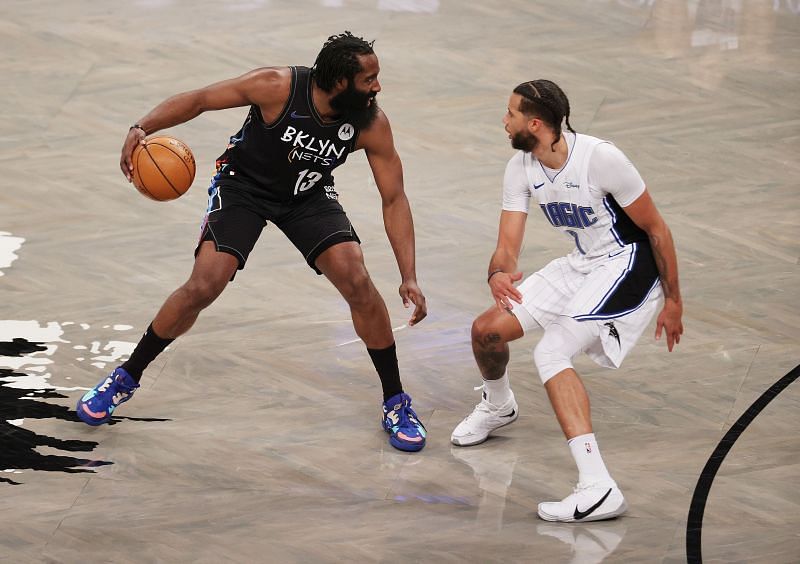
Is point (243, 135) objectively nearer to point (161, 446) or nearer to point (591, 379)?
A: point (161, 446)

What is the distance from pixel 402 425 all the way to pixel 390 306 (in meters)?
1.15

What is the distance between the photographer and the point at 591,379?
568 centimetres

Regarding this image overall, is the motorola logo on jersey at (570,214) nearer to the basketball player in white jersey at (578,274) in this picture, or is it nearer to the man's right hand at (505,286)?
the basketball player in white jersey at (578,274)

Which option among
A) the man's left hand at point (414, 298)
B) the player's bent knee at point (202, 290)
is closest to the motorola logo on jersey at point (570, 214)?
the man's left hand at point (414, 298)

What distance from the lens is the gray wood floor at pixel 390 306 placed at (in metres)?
4.69

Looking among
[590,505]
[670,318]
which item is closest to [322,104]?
[670,318]

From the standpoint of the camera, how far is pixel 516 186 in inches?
195

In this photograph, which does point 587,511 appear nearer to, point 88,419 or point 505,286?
point 505,286

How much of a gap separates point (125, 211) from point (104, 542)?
2.82 meters

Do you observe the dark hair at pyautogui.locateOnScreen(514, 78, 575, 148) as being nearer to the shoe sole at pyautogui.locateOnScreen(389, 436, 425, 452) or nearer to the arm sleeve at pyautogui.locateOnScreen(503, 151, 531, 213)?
the arm sleeve at pyautogui.locateOnScreen(503, 151, 531, 213)

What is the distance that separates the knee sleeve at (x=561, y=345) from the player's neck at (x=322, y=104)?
3.86 ft

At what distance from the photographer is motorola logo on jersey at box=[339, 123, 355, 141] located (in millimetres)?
5059

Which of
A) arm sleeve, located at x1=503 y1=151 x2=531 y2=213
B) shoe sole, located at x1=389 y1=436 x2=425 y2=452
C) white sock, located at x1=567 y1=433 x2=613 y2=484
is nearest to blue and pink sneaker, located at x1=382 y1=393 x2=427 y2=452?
shoe sole, located at x1=389 y1=436 x2=425 y2=452

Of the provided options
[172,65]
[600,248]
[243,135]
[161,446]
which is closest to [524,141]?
[600,248]
